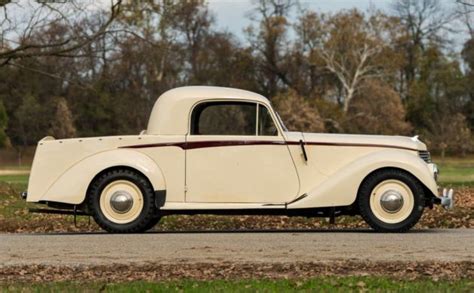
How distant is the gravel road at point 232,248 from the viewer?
867 cm

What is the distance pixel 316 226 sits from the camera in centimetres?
1417

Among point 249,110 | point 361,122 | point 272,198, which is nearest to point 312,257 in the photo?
point 272,198

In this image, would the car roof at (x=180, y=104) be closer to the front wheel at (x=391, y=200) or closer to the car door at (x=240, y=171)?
the car door at (x=240, y=171)

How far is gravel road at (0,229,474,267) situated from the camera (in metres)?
8.67

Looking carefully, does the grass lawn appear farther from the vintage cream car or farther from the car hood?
the car hood

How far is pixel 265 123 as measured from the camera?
11.4 m

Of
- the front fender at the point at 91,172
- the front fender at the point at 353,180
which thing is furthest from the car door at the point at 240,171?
the front fender at the point at 91,172

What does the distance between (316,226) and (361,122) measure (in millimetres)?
59615

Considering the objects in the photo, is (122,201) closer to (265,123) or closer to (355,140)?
(265,123)

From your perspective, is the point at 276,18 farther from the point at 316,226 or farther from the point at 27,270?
the point at 27,270

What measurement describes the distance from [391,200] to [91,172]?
156 inches

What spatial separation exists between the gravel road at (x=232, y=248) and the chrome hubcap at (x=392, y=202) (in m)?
0.39

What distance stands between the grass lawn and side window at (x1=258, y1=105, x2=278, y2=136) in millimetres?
4117

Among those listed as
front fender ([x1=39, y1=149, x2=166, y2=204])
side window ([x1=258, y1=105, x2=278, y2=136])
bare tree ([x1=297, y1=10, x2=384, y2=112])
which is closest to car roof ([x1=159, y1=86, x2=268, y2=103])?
side window ([x1=258, y1=105, x2=278, y2=136])
